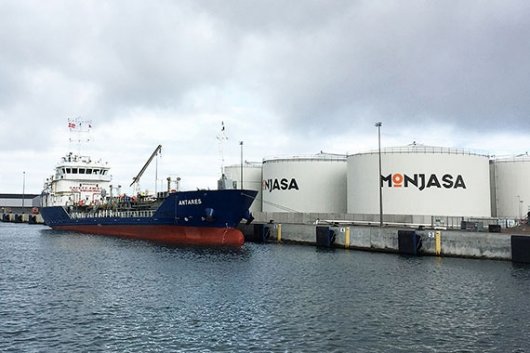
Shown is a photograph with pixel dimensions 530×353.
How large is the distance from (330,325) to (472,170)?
4612 centimetres

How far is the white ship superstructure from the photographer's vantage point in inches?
3300

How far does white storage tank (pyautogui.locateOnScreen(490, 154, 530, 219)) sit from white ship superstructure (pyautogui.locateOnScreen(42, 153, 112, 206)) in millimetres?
65388

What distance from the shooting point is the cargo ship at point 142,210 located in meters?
51.3

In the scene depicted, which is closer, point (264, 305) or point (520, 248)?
point (264, 305)

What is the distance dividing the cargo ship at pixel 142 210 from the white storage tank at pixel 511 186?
39290mm

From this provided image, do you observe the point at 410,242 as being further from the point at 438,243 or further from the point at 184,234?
the point at 184,234

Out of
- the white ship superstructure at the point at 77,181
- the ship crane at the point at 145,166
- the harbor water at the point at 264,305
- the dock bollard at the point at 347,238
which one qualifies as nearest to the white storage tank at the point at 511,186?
the dock bollard at the point at 347,238

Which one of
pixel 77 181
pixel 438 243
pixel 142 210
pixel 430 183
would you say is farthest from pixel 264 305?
pixel 77 181

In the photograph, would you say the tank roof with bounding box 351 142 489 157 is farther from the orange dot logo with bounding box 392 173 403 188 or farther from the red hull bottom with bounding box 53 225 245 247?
the red hull bottom with bounding box 53 225 245 247

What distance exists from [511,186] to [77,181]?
2951 inches

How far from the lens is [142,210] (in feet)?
209

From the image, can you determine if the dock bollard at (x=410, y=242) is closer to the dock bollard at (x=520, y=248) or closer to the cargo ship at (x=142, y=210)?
the dock bollard at (x=520, y=248)

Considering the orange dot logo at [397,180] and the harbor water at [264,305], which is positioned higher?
the orange dot logo at [397,180]

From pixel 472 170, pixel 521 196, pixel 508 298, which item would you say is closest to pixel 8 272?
pixel 508 298
